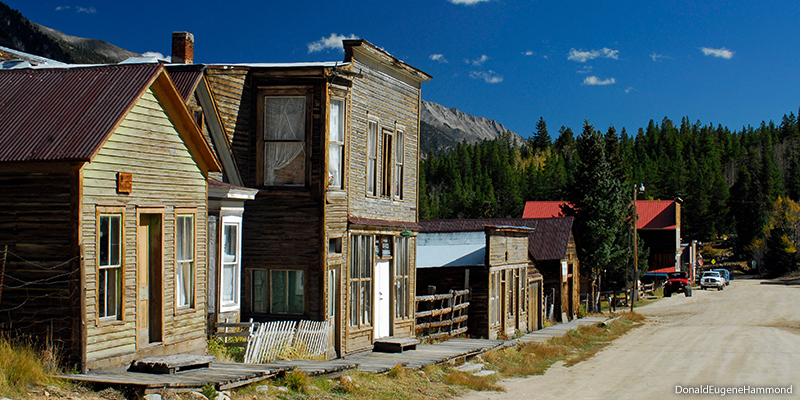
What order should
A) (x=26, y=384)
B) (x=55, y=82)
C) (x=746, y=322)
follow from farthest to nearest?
(x=746, y=322), (x=55, y=82), (x=26, y=384)

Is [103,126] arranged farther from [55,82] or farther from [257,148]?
[257,148]

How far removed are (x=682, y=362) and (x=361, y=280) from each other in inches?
433

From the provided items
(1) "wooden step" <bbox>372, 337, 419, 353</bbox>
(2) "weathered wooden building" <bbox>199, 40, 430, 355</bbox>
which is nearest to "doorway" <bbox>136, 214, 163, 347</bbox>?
(2) "weathered wooden building" <bbox>199, 40, 430, 355</bbox>

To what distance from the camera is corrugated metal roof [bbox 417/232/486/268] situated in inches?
996

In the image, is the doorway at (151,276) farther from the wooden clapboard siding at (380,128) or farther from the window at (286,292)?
the wooden clapboard siding at (380,128)

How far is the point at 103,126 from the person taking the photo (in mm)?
10719

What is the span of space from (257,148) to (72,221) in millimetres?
6675

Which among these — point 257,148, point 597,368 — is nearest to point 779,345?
point 597,368

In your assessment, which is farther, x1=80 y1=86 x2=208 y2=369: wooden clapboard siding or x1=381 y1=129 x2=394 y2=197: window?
x1=381 y1=129 x2=394 y2=197: window

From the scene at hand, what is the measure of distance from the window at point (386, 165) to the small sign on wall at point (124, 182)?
872 centimetres

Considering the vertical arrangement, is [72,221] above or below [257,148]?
below

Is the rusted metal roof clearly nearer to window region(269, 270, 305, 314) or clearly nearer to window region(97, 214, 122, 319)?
window region(97, 214, 122, 319)

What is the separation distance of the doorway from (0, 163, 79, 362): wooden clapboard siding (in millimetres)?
1580

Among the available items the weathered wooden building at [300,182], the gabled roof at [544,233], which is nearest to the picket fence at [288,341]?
the weathered wooden building at [300,182]
